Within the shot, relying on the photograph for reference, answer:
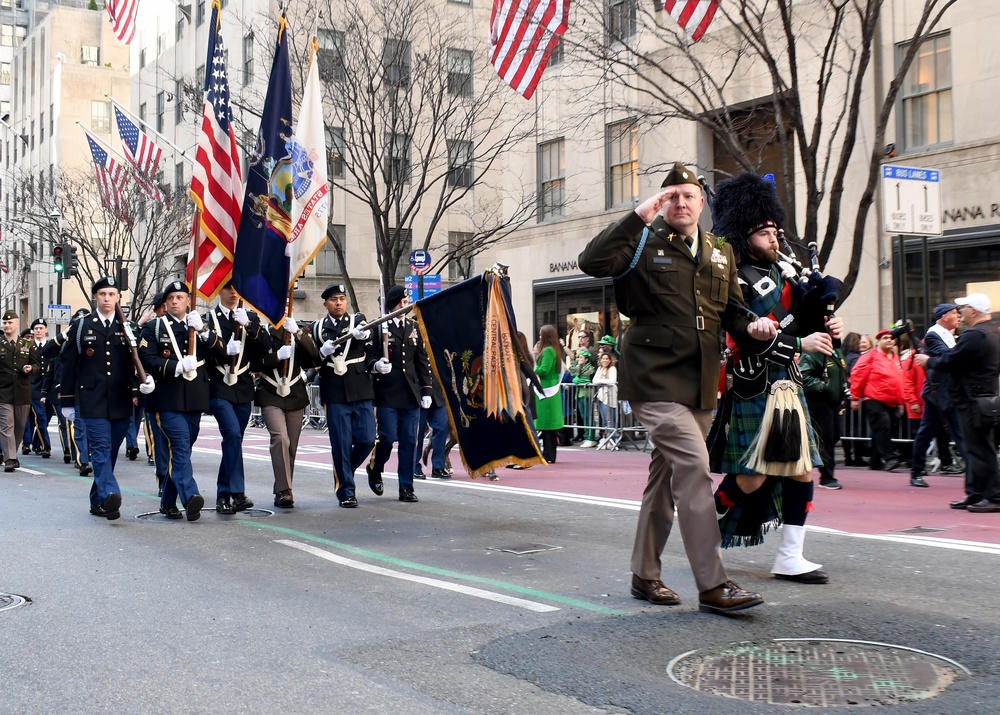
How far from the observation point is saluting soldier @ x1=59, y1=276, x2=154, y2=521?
10148mm

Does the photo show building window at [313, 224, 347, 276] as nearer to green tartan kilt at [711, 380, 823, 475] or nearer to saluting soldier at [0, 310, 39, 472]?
saluting soldier at [0, 310, 39, 472]

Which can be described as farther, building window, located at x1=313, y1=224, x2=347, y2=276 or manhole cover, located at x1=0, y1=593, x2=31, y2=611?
building window, located at x1=313, y1=224, x2=347, y2=276

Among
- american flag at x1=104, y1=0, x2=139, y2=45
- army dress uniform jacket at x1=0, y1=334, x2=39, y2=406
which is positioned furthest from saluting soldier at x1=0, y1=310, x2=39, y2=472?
american flag at x1=104, y1=0, x2=139, y2=45

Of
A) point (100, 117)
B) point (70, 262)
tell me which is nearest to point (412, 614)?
point (70, 262)

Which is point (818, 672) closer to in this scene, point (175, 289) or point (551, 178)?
point (175, 289)

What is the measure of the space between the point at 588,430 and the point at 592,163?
8330 mm

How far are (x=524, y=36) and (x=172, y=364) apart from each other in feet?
37.9

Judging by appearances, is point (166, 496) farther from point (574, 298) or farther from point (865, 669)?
point (574, 298)

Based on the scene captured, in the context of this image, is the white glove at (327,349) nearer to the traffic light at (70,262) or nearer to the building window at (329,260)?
the traffic light at (70,262)

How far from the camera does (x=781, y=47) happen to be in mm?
20375

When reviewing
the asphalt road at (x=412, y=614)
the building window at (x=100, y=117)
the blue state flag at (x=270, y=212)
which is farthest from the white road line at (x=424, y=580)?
the building window at (x=100, y=117)

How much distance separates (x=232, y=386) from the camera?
10305 millimetres

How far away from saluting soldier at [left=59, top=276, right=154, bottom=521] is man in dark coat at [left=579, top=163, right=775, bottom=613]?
531 cm

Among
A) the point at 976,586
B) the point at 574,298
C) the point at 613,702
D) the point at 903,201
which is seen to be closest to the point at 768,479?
the point at 976,586
